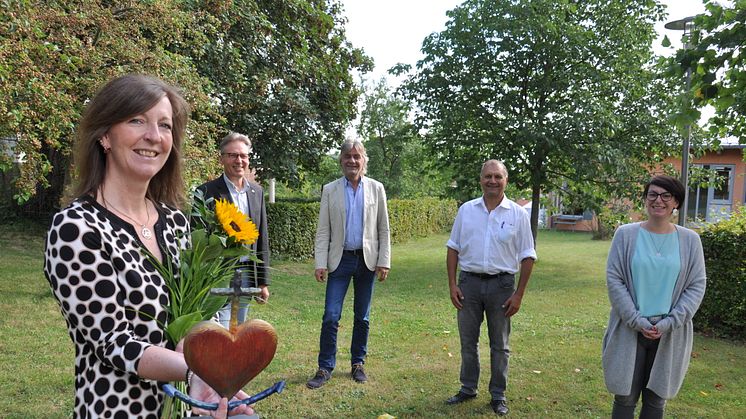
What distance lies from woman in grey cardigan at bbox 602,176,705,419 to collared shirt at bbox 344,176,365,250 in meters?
2.31

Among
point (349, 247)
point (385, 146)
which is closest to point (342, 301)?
point (349, 247)

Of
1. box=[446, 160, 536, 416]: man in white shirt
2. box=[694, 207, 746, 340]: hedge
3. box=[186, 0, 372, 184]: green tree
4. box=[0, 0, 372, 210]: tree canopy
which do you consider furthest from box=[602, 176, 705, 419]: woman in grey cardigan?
box=[186, 0, 372, 184]: green tree

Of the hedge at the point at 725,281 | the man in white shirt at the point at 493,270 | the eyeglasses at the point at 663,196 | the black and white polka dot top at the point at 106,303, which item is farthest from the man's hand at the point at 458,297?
the hedge at the point at 725,281

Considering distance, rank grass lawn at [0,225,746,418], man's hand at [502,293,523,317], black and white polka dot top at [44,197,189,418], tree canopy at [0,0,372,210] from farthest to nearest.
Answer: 1. tree canopy at [0,0,372,210]
2. grass lawn at [0,225,746,418]
3. man's hand at [502,293,523,317]
4. black and white polka dot top at [44,197,189,418]

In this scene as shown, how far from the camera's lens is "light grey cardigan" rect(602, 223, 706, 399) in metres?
3.63

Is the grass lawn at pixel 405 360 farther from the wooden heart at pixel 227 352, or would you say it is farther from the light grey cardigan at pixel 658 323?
the wooden heart at pixel 227 352

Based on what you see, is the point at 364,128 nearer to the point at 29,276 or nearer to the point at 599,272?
the point at 599,272

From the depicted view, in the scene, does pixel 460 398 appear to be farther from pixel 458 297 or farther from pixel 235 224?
pixel 235 224

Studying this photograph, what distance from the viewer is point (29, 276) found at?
9023mm

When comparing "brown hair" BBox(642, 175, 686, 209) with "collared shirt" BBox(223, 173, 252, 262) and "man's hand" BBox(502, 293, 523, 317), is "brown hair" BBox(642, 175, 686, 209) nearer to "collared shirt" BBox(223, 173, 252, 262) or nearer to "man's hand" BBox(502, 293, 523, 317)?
"man's hand" BBox(502, 293, 523, 317)

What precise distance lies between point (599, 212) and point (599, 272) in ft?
5.66

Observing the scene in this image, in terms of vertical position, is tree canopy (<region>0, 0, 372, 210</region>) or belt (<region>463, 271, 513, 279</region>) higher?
tree canopy (<region>0, 0, 372, 210</region>)

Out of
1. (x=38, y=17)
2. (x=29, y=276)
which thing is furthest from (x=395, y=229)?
(x=38, y=17)

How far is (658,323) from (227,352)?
326 cm
